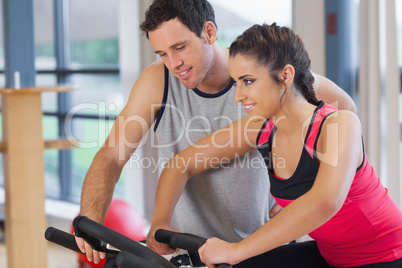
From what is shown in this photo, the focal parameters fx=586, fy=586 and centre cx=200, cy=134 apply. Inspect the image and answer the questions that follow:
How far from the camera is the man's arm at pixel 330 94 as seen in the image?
1.59 metres

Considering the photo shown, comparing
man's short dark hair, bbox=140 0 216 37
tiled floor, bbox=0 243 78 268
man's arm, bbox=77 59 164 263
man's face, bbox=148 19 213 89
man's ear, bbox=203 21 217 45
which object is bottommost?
tiled floor, bbox=0 243 78 268

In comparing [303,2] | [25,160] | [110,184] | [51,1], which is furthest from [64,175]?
[110,184]

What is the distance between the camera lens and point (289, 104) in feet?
4.28

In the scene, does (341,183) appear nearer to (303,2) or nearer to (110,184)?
(110,184)

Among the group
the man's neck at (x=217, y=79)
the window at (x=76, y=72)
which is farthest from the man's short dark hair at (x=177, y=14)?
the window at (x=76, y=72)

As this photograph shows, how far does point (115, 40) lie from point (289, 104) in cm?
358

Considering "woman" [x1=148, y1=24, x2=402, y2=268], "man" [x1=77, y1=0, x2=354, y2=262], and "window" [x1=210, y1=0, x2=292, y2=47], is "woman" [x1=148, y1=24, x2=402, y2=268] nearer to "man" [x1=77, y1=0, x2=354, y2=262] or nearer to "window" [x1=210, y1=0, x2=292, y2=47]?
"man" [x1=77, y1=0, x2=354, y2=262]

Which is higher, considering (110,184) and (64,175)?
(110,184)

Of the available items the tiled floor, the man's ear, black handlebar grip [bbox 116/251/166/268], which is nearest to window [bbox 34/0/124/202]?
the tiled floor

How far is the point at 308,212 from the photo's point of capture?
44.3 inches

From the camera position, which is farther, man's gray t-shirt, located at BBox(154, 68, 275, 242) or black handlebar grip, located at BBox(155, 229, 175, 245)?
man's gray t-shirt, located at BBox(154, 68, 275, 242)

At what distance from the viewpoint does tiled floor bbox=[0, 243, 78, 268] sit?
Result: 3.81 metres

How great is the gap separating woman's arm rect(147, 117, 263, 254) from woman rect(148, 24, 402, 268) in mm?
130

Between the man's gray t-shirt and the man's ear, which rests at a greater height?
the man's ear
